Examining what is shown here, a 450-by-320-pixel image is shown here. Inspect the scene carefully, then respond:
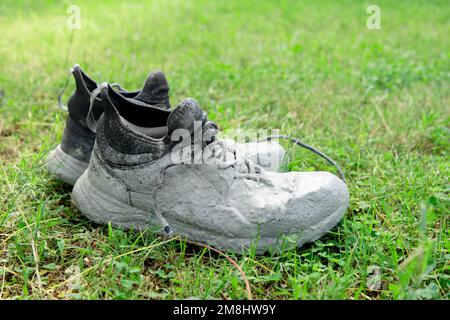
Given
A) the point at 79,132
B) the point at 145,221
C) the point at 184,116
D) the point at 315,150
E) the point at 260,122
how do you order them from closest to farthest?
the point at 184,116
the point at 145,221
the point at 79,132
the point at 315,150
the point at 260,122

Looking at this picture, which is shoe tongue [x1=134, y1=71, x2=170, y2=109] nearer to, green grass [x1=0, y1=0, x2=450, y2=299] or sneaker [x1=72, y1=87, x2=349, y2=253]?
sneaker [x1=72, y1=87, x2=349, y2=253]

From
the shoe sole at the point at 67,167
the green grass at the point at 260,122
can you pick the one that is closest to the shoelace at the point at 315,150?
the green grass at the point at 260,122

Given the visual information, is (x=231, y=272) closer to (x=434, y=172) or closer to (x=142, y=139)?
(x=142, y=139)

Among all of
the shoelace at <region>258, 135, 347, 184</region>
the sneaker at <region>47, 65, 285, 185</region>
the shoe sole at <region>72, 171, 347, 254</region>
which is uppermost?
the sneaker at <region>47, 65, 285, 185</region>

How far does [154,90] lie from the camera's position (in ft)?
6.05

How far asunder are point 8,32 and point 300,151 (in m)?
3.25

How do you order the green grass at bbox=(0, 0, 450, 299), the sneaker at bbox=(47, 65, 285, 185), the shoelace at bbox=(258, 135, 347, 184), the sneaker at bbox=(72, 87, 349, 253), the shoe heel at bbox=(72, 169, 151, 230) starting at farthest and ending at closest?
the shoelace at bbox=(258, 135, 347, 184) < the sneaker at bbox=(47, 65, 285, 185) < the shoe heel at bbox=(72, 169, 151, 230) < the sneaker at bbox=(72, 87, 349, 253) < the green grass at bbox=(0, 0, 450, 299)

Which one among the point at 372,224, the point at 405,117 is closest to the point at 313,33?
the point at 405,117

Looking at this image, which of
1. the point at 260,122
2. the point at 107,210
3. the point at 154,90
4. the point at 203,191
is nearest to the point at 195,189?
the point at 203,191

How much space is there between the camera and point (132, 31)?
441 centimetres

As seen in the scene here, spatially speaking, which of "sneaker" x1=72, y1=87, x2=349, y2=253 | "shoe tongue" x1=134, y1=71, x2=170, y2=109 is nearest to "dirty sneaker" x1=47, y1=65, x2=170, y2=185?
"shoe tongue" x1=134, y1=71, x2=170, y2=109

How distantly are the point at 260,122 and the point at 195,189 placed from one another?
3.81ft

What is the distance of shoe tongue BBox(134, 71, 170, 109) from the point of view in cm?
183

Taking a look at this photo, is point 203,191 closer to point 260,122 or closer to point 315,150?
point 315,150
